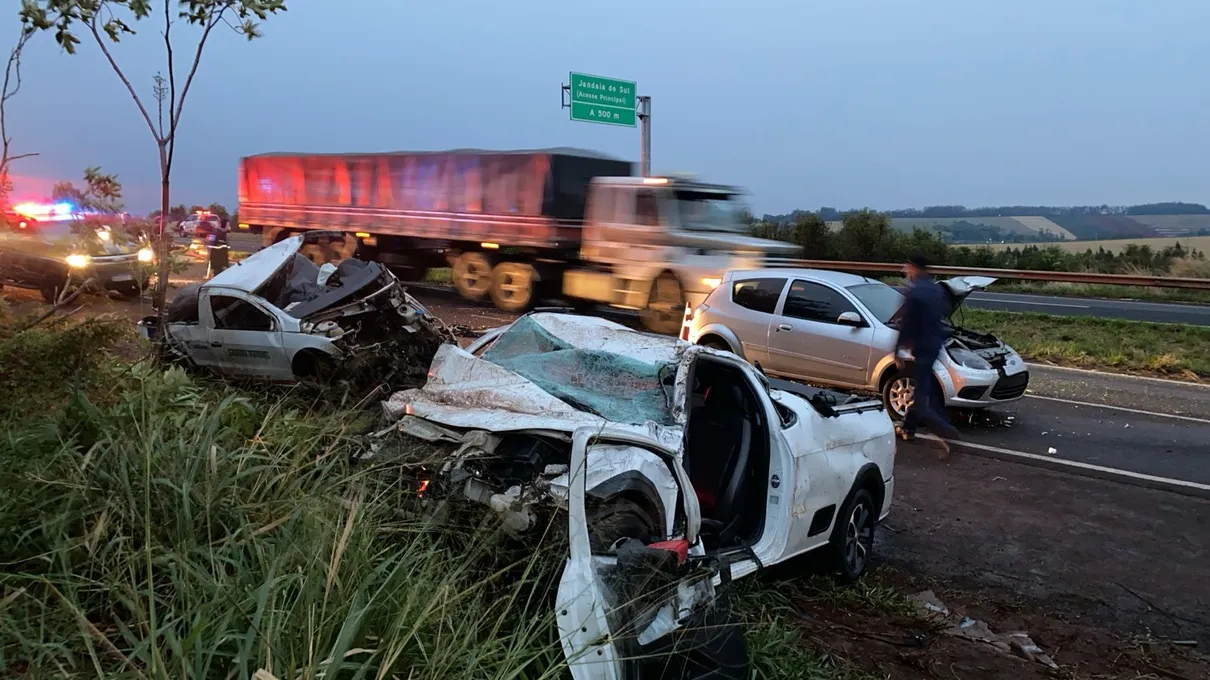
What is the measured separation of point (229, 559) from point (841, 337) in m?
8.06

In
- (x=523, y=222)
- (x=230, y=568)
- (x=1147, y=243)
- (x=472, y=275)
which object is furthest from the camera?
(x=1147, y=243)

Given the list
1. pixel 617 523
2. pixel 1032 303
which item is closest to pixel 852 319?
pixel 617 523

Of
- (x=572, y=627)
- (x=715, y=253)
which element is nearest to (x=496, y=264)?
(x=715, y=253)

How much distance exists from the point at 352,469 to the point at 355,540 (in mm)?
959

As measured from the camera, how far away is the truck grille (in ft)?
31.5

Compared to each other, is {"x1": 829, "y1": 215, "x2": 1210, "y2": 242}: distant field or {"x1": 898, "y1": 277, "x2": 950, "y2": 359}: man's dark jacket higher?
{"x1": 829, "y1": 215, "x2": 1210, "y2": 242}: distant field

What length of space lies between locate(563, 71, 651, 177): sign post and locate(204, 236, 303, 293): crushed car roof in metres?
13.8

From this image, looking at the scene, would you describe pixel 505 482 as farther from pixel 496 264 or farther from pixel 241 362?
pixel 496 264

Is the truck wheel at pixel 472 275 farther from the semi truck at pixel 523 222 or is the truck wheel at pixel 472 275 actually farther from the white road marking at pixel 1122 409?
the white road marking at pixel 1122 409

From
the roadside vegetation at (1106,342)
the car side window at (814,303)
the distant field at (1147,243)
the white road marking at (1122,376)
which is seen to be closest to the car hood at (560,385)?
the car side window at (814,303)

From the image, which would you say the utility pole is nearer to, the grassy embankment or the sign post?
the sign post

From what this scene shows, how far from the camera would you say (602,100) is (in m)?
22.8

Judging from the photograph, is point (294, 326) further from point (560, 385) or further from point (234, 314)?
point (560, 385)

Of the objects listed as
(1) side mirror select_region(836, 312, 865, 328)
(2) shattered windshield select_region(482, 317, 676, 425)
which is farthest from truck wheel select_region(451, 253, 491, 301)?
(2) shattered windshield select_region(482, 317, 676, 425)
